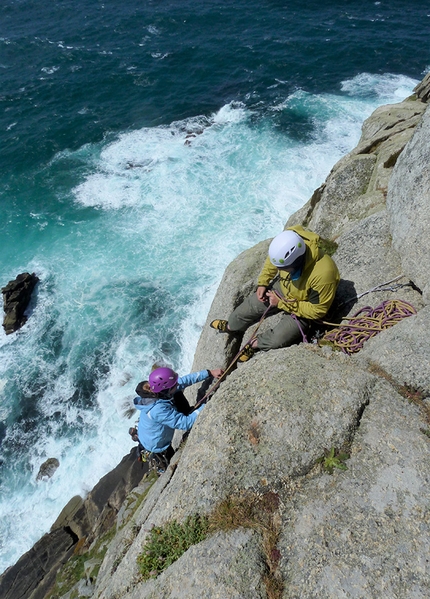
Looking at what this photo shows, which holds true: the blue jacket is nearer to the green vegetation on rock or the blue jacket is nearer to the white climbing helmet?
the green vegetation on rock

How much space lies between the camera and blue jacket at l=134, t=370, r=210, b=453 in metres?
9.40

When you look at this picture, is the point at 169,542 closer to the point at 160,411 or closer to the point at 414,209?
the point at 160,411

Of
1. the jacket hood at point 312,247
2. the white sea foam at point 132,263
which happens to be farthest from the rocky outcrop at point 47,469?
the jacket hood at point 312,247

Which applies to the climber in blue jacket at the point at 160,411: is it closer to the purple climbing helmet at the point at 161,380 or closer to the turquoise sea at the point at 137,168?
the purple climbing helmet at the point at 161,380

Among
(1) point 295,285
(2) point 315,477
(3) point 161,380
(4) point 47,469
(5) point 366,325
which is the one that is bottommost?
(4) point 47,469

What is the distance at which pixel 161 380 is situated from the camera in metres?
9.38

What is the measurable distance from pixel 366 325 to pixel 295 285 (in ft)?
6.41

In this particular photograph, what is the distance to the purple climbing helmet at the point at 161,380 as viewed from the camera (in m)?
9.37

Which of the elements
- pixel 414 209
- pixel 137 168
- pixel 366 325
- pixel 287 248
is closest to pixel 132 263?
pixel 137 168

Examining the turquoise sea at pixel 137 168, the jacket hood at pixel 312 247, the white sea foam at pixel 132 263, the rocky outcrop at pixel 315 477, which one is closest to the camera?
the rocky outcrop at pixel 315 477

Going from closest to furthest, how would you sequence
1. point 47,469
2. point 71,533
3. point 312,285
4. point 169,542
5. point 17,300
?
point 169,542
point 312,285
point 71,533
point 47,469
point 17,300

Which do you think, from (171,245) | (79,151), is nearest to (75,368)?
(171,245)

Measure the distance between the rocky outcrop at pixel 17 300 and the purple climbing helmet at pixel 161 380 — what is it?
19381 millimetres

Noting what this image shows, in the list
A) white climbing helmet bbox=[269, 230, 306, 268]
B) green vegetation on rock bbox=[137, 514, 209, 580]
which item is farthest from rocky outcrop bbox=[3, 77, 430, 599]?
white climbing helmet bbox=[269, 230, 306, 268]
